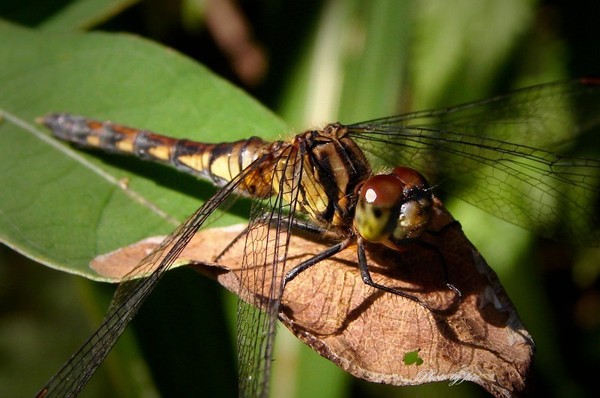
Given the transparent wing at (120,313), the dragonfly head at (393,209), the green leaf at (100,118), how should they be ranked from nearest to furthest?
1. the transparent wing at (120,313)
2. the dragonfly head at (393,209)
3. the green leaf at (100,118)

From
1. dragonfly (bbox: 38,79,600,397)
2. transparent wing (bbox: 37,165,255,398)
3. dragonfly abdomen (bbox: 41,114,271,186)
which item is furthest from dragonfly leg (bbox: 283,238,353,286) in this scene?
dragonfly abdomen (bbox: 41,114,271,186)

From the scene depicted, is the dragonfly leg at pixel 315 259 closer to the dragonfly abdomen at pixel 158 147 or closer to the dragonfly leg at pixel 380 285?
the dragonfly leg at pixel 380 285

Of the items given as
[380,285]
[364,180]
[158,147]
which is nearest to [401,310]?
[380,285]

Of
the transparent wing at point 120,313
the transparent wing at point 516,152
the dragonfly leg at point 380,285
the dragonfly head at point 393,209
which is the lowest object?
the transparent wing at point 120,313

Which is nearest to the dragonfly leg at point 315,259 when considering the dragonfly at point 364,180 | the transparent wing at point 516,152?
the dragonfly at point 364,180

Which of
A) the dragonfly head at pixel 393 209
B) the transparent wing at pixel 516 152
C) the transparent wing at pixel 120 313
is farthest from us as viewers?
the transparent wing at pixel 516 152

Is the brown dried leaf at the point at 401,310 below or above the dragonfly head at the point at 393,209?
below

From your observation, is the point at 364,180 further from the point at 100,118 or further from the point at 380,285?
the point at 100,118
